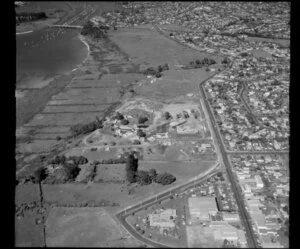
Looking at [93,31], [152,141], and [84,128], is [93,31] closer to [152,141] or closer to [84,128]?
[84,128]

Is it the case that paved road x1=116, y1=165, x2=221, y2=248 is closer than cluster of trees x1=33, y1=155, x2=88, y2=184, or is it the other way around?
paved road x1=116, y1=165, x2=221, y2=248

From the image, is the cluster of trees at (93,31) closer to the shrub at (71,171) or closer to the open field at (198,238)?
the shrub at (71,171)

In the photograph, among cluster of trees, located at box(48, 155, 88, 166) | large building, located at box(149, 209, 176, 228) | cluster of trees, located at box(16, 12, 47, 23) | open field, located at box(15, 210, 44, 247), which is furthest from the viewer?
cluster of trees, located at box(16, 12, 47, 23)

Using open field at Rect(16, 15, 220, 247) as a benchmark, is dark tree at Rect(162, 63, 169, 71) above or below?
above

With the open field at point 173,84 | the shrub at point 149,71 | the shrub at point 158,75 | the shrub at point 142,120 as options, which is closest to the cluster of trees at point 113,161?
the shrub at point 142,120

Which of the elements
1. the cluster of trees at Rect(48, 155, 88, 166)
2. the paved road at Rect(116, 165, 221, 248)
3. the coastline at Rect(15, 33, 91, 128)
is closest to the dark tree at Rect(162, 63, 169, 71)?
the coastline at Rect(15, 33, 91, 128)

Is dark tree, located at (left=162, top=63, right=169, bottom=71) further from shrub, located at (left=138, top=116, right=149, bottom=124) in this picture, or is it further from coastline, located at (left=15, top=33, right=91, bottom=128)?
shrub, located at (left=138, top=116, right=149, bottom=124)
